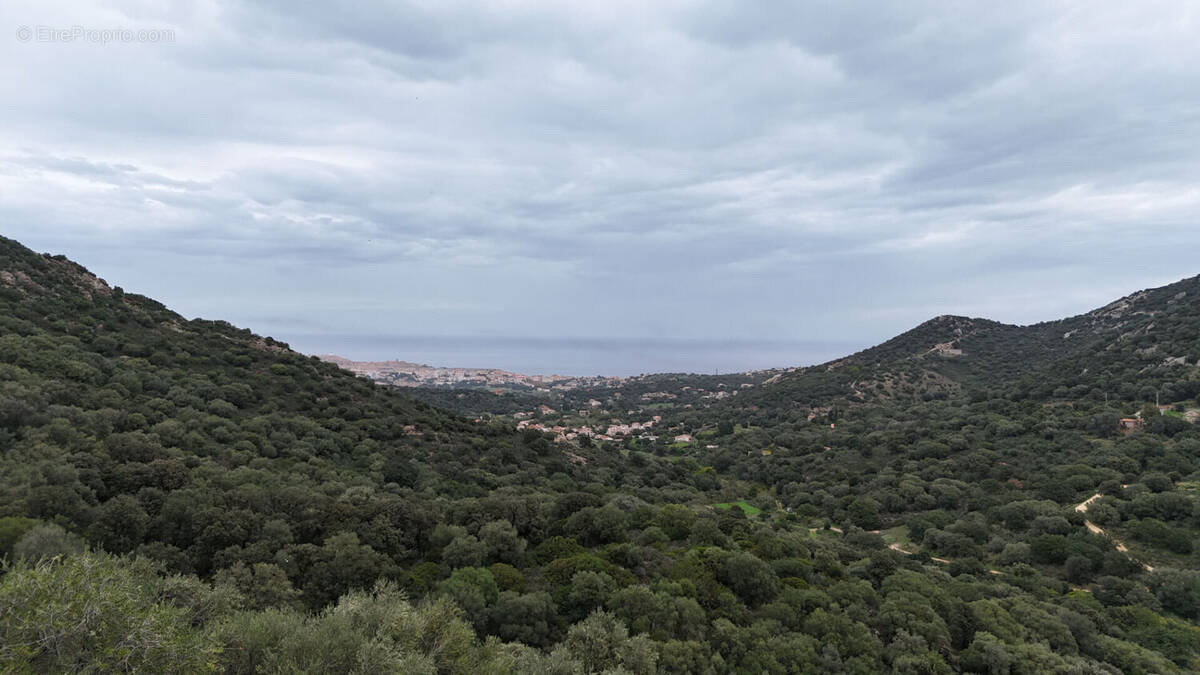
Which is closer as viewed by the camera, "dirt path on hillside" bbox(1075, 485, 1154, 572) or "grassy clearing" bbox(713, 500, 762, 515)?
"dirt path on hillside" bbox(1075, 485, 1154, 572)

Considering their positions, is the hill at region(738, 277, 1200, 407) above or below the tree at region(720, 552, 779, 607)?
above

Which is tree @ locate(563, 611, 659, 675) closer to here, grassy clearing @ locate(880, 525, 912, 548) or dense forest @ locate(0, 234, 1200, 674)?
dense forest @ locate(0, 234, 1200, 674)

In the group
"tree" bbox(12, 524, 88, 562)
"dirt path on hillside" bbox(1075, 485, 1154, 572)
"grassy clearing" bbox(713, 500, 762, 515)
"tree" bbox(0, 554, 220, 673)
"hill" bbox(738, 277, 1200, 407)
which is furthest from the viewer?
"hill" bbox(738, 277, 1200, 407)

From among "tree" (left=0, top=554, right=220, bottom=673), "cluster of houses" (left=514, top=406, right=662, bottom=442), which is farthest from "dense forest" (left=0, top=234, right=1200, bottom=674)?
"cluster of houses" (left=514, top=406, right=662, bottom=442)

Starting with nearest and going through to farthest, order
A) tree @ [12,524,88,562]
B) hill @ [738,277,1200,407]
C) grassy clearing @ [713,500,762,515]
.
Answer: tree @ [12,524,88,562] < grassy clearing @ [713,500,762,515] < hill @ [738,277,1200,407]

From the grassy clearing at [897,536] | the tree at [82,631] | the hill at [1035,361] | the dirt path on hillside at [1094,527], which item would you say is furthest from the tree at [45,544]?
the hill at [1035,361]

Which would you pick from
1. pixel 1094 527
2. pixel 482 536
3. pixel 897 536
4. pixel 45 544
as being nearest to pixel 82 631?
pixel 45 544

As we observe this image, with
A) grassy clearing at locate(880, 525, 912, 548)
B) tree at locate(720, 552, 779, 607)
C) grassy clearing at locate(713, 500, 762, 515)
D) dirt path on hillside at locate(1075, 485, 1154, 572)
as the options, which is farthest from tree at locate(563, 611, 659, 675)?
dirt path on hillside at locate(1075, 485, 1154, 572)

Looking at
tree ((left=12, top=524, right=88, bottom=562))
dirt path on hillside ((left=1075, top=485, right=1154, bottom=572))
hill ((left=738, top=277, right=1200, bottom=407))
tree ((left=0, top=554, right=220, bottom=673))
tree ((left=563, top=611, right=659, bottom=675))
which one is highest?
hill ((left=738, top=277, right=1200, bottom=407))

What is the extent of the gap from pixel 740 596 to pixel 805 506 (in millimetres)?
27986

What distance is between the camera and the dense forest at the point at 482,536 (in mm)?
10516

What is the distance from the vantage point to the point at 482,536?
60.5ft

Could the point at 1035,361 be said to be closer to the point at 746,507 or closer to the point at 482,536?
the point at 746,507

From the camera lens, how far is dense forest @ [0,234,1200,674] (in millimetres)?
10516
